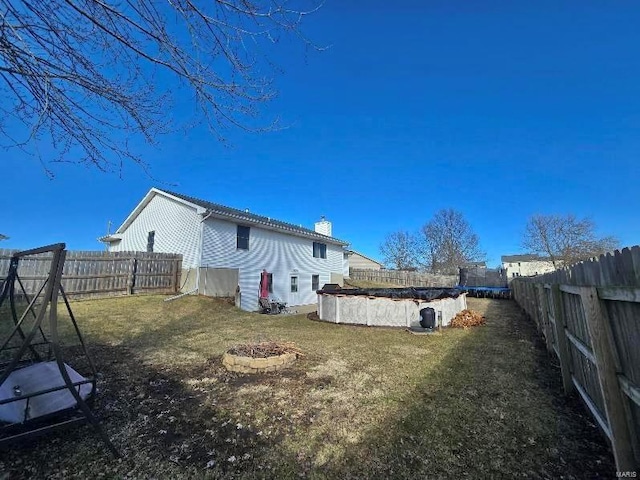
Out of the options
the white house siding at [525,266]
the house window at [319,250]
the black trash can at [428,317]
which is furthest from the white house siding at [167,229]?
the white house siding at [525,266]

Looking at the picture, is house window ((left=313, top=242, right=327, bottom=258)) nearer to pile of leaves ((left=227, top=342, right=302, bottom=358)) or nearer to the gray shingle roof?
the gray shingle roof

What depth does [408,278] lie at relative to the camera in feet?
115

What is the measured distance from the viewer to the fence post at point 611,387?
2340 millimetres

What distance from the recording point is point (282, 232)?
763 inches

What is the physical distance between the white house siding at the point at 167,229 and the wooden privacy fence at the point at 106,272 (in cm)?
91

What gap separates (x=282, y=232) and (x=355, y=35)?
14059 millimetres

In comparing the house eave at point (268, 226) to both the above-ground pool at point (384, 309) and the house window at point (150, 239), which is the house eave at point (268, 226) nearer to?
the house window at point (150, 239)

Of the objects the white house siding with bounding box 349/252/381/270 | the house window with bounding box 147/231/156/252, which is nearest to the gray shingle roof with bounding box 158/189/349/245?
the house window with bounding box 147/231/156/252

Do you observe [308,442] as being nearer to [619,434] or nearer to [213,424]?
[213,424]

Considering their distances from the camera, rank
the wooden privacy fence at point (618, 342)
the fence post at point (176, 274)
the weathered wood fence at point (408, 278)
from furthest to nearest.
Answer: the weathered wood fence at point (408, 278) < the fence post at point (176, 274) < the wooden privacy fence at point (618, 342)

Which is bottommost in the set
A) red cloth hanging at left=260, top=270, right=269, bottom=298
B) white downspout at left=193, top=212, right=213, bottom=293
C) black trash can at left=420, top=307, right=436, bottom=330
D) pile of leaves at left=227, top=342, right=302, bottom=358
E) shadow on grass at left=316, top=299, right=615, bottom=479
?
shadow on grass at left=316, top=299, right=615, bottom=479

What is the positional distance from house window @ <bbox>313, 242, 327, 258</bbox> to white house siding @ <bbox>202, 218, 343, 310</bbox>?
1.34 ft

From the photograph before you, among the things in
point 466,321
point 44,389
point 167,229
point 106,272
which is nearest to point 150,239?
point 167,229

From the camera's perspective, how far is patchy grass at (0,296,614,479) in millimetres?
2816
